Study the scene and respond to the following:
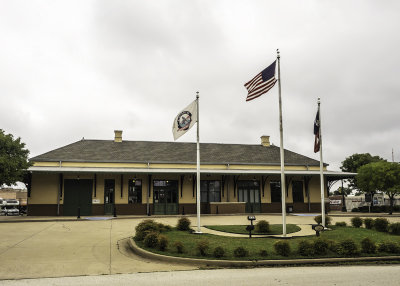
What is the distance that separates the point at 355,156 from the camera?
65000 millimetres

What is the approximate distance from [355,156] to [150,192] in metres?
48.6

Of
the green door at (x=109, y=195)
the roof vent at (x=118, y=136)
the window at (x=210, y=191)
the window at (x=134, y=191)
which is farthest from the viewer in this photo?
the roof vent at (x=118, y=136)

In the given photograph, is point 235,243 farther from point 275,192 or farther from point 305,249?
point 275,192

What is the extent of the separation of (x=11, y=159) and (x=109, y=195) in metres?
7.83

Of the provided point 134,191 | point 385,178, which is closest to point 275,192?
point 385,178

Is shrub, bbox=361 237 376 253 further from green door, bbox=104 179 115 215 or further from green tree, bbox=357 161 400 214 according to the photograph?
green tree, bbox=357 161 400 214

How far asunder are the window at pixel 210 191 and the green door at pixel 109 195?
749 centimetres

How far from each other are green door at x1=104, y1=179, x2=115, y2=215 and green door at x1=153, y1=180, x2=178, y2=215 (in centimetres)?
341

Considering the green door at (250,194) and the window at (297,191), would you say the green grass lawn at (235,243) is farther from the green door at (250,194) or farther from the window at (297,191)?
the window at (297,191)

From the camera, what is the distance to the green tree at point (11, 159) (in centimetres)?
2280

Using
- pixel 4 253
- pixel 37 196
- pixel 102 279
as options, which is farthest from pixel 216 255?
pixel 37 196

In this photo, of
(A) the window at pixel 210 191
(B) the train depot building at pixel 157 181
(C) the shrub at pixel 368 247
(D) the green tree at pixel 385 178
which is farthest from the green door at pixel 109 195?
(D) the green tree at pixel 385 178

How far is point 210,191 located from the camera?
30.7 m

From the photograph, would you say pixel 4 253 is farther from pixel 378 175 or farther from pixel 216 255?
pixel 378 175
